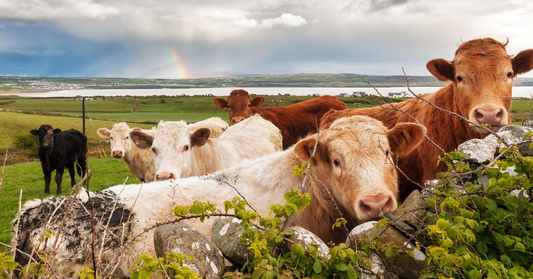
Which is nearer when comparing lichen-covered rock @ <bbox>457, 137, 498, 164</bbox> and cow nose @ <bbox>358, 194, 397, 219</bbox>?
cow nose @ <bbox>358, 194, 397, 219</bbox>

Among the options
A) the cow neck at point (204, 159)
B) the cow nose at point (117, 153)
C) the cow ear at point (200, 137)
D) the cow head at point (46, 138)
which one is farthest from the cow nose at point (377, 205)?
the cow head at point (46, 138)

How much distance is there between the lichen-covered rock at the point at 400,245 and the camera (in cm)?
215

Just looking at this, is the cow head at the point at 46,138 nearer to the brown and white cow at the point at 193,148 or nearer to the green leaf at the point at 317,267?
the brown and white cow at the point at 193,148

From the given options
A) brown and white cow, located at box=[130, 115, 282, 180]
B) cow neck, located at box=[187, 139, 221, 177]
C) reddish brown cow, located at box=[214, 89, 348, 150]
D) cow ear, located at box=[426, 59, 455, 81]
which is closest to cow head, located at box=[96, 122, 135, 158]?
reddish brown cow, located at box=[214, 89, 348, 150]

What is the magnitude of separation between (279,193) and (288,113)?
1034cm

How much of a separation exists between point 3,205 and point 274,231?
14.1m

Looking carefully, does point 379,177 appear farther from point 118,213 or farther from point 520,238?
point 118,213

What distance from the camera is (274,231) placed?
2014mm

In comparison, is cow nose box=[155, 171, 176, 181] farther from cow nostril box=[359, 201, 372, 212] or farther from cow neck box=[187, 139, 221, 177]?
cow nostril box=[359, 201, 372, 212]

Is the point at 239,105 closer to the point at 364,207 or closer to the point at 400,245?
the point at 364,207

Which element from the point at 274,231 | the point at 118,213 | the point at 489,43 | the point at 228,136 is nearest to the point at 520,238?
the point at 274,231

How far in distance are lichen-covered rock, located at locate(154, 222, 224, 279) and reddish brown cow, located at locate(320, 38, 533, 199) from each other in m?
3.56

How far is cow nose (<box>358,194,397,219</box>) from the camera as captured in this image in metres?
2.72

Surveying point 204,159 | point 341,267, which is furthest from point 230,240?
point 204,159
